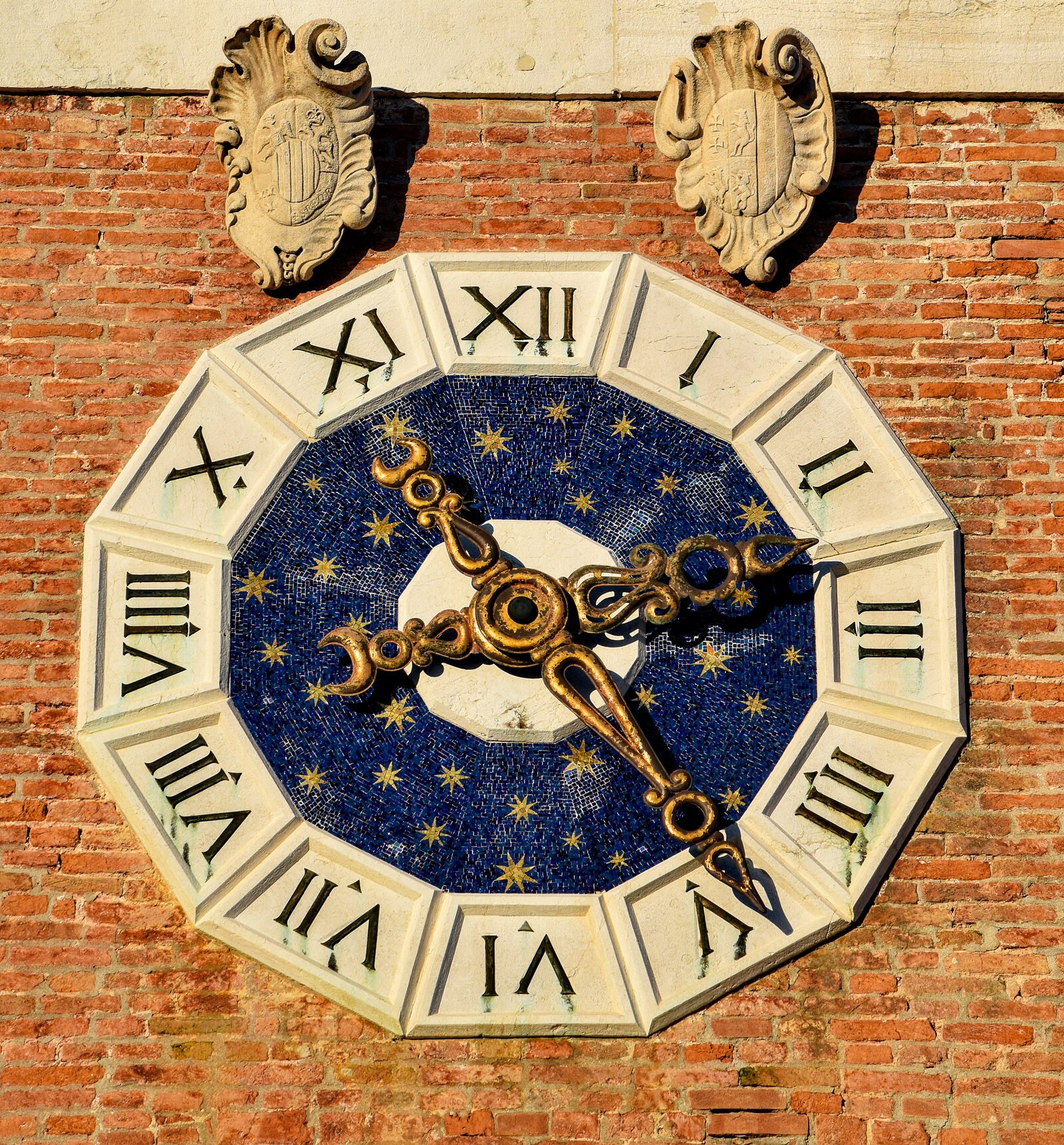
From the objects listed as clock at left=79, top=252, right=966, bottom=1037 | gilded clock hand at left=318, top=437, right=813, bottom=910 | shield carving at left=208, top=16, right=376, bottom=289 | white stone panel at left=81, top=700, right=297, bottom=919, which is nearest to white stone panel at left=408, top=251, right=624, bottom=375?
clock at left=79, top=252, right=966, bottom=1037

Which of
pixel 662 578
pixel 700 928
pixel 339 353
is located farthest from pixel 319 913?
pixel 339 353

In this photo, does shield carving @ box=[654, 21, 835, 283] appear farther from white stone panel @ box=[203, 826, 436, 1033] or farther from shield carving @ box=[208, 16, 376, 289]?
white stone panel @ box=[203, 826, 436, 1033]

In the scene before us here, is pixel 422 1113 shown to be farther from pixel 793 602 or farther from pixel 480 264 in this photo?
pixel 480 264

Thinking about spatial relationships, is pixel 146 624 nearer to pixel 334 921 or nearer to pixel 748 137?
pixel 334 921

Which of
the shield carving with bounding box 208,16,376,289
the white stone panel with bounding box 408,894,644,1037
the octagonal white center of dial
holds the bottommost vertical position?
the white stone panel with bounding box 408,894,644,1037

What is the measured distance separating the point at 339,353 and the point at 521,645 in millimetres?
1125

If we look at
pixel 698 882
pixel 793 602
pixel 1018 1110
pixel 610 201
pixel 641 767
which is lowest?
pixel 1018 1110

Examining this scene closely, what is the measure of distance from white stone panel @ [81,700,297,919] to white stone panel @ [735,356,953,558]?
1809 mm

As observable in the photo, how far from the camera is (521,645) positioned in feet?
17.6

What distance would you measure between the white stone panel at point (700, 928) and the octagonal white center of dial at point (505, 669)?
0.55 meters

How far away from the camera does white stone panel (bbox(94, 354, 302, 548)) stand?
217 inches

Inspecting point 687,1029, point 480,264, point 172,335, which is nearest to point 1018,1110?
point 687,1029

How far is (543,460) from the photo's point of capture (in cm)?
564

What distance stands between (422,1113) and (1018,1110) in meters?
1.72
